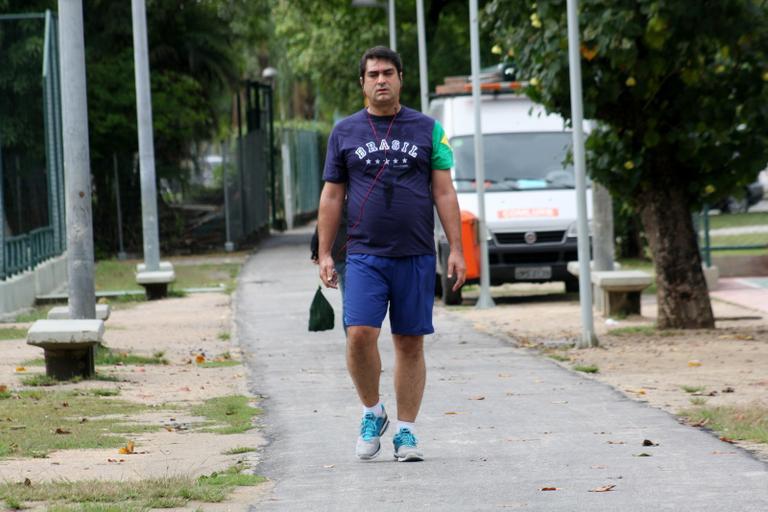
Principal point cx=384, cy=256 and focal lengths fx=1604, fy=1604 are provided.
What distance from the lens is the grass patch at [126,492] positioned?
6.47m

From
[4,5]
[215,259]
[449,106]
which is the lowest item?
[215,259]

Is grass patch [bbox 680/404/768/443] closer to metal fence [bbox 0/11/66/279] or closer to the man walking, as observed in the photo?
the man walking

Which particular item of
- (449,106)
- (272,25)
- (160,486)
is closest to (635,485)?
(160,486)

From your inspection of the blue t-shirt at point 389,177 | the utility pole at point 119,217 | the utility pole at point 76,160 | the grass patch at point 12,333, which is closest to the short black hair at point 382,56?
the blue t-shirt at point 389,177

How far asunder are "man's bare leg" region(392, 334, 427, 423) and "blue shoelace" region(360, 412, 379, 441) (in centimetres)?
13

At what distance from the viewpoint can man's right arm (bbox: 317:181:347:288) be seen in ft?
25.4

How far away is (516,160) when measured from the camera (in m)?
20.7

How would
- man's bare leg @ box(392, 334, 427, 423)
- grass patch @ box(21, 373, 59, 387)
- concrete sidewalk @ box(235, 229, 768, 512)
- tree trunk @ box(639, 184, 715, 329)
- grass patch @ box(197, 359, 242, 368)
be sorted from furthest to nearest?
tree trunk @ box(639, 184, 715, 329), grass patch @ box(197, 359, 242, 368), grass patch @ box(21, 373, 59, 387), man's bare leg @ box(392, 334, 427, 423), concrete sidewalk @ box(235, 229, 768, 512)

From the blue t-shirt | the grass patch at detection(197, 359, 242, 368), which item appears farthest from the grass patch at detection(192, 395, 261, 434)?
the grass patch at detection(197, 359, 242, 368)

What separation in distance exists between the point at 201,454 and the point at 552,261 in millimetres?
11872

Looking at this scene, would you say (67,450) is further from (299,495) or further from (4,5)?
(4,5)

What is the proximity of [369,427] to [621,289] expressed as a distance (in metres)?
9.28

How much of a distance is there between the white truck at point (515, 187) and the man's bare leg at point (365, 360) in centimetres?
1110

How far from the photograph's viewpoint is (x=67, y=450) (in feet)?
27.4
